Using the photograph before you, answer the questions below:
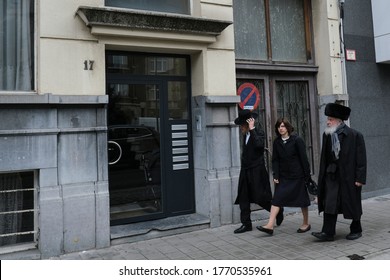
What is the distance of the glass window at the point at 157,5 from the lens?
595 cm

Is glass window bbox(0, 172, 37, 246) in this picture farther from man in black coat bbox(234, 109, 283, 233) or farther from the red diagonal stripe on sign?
the red diagonal stripe on sign

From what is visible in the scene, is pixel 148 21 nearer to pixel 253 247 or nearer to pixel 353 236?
pixel 253 247

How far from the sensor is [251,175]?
18.9ft

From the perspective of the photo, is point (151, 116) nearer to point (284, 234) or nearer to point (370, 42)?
point (284, 234)

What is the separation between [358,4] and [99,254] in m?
7.52

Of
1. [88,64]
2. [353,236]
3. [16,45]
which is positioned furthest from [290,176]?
[16,45]

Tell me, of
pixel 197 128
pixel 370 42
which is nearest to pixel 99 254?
pixel 197 128

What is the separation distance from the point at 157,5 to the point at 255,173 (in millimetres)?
3264

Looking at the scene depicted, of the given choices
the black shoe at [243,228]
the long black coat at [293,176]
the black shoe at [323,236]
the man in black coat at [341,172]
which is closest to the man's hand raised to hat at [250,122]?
the long black coat at [293,176]

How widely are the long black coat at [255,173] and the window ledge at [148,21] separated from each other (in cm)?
190

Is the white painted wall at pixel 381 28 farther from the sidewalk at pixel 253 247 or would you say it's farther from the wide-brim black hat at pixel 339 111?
the sidewalk at pixel 253 247

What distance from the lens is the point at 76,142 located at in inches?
208

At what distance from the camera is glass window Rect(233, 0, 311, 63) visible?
7305 mm

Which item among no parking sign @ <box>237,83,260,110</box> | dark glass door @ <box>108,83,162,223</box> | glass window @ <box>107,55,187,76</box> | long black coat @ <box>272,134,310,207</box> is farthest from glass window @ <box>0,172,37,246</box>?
no parking sign @ <box>237,83,260,110</box>
